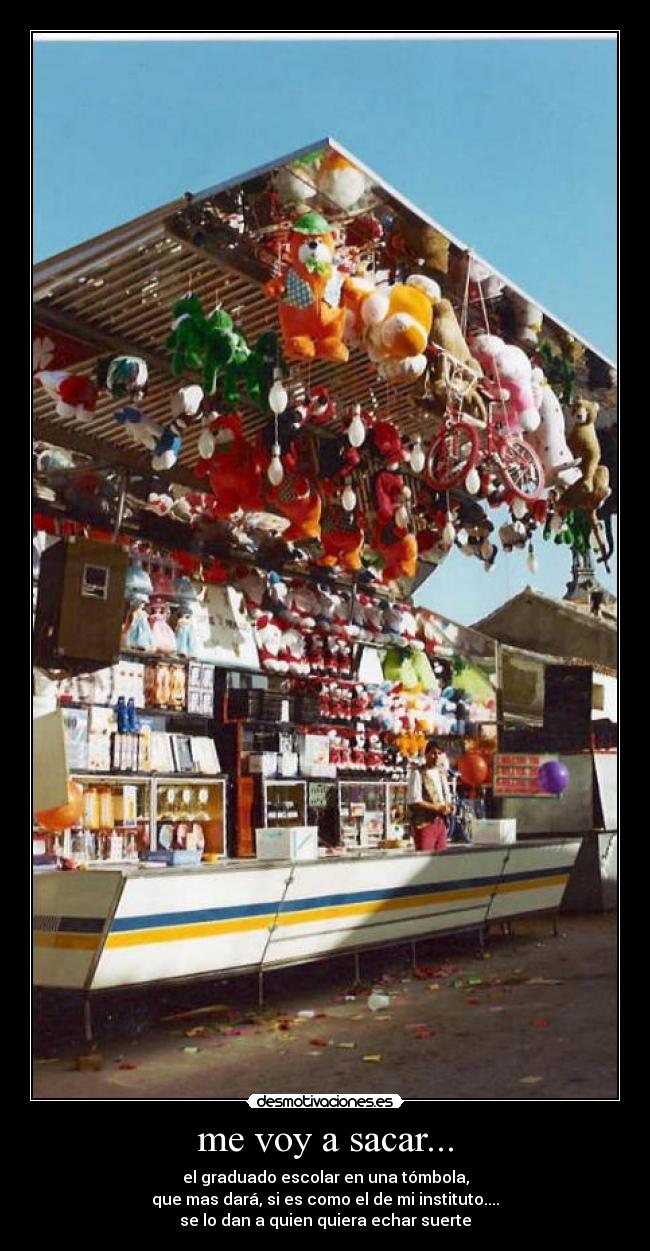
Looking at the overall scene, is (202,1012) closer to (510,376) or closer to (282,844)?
(282,844)

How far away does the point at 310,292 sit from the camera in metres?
5.66

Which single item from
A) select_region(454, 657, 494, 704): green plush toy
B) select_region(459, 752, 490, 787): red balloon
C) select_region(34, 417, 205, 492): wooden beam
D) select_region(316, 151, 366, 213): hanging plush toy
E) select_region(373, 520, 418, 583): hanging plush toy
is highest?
select_region(316, 151, 366, 213): hanging plush toy

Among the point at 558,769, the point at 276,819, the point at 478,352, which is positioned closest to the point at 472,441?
the point at 478,352

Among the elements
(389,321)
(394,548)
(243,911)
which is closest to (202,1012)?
(243,911)

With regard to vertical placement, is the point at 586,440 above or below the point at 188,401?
above

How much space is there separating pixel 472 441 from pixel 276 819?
15.9 feet

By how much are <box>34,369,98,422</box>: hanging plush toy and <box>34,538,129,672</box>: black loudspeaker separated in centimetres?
102

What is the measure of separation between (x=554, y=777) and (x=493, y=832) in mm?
3427

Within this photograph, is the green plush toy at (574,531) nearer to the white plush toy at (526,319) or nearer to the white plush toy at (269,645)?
the white plush toy at (526,319)

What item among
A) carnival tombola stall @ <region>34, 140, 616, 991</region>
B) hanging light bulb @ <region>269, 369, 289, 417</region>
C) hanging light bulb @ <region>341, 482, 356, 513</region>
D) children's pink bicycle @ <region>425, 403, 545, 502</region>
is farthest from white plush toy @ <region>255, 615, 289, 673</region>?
hanging light bulb @ <region>269, 369, 289, 417</region>

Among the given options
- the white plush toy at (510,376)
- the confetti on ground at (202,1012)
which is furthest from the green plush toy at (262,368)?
the confetti on ground at (202,1012)

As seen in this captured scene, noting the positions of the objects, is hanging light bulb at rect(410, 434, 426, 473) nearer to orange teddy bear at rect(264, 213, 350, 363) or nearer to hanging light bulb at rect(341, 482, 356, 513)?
hanging light bulb at rect(341, 482, 356, 513)

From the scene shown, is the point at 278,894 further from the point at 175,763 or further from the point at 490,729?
the point at 490,729

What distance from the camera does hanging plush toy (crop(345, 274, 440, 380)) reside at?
18.9ft
